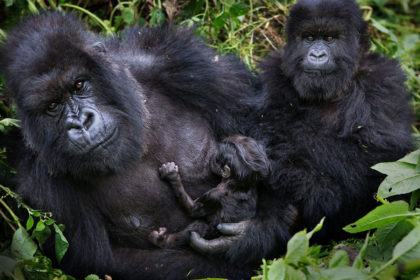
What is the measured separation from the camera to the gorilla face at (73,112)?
3174 mm

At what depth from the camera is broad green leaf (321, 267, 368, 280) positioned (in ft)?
8.21

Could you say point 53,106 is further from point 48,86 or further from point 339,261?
point 339,261

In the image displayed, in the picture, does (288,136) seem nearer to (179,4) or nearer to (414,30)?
(179,4)

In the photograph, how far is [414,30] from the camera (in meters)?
6.32

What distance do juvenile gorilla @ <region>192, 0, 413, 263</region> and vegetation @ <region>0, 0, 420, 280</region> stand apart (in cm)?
19

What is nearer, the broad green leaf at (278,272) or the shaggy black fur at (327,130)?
the broad green leaf at (278,272)

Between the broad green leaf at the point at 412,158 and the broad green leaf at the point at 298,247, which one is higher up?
the broad green leaf at the point at 298,247

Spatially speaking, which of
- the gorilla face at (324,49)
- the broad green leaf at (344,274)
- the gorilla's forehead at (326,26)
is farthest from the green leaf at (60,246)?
the gorilla's forehead at (326,26)

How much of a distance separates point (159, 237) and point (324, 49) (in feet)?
5.64

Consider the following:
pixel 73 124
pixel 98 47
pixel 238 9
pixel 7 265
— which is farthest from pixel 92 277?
pixel 238 9

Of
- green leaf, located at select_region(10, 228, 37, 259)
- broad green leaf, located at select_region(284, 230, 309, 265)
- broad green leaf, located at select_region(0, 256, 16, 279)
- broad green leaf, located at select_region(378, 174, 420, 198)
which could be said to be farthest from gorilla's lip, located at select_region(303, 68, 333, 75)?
broad green leaf, located at select_region(0, 256, 16, 279)

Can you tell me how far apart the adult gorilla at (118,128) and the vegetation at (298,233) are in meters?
0.24

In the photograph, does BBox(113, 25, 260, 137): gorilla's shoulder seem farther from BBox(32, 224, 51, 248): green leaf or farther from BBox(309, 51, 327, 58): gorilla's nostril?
BBox(32, 224, 51, 248): green leaf

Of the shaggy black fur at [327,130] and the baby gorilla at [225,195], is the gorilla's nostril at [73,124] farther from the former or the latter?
the shaggy black fur at [327,130]
